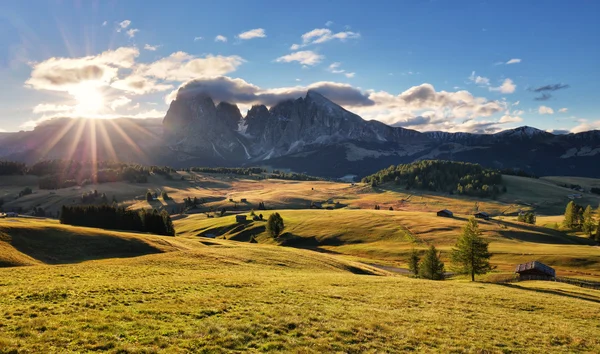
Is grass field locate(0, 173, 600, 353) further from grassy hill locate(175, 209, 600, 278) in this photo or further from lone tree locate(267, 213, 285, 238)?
lone tree locate(267, 213, 285, 238)

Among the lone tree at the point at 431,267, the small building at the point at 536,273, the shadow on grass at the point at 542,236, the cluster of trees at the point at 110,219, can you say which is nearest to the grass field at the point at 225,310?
the small building at the point at 536,273

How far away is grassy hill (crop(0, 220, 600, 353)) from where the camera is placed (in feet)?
57.5

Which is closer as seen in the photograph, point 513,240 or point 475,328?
point 475,328

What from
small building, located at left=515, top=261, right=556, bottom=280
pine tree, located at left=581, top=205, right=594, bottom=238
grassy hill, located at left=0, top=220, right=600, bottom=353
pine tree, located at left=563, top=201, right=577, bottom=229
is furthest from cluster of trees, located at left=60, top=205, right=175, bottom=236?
pine tree, located at left=563, top=201, right=577, bottom=229

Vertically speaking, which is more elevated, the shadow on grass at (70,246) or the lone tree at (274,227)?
the shadow on grass at (70,246)

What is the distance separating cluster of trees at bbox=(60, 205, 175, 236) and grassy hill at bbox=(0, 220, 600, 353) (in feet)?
225

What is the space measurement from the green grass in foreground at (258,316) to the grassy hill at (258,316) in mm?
75

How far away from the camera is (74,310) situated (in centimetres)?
2153

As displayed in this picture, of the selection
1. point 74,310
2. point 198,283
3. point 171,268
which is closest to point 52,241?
point 171,268

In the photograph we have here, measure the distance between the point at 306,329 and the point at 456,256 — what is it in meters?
56.1

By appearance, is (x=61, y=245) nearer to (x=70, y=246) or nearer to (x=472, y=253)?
(x=70, y=246)

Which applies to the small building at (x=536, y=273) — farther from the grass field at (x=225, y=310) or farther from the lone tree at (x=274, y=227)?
the lone tree at (x=274, y=227)

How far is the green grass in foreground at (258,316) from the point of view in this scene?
17484 mm

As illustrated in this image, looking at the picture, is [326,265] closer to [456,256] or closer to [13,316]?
[456,256]
